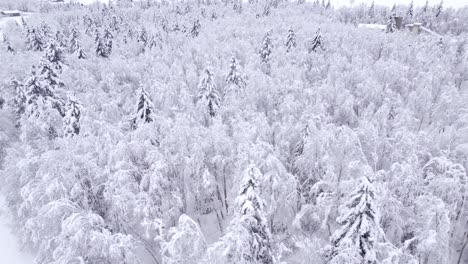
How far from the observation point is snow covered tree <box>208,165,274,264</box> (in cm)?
1269

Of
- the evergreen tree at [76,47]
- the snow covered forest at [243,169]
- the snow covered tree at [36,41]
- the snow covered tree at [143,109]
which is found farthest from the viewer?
the snow covered tree at [36,41]

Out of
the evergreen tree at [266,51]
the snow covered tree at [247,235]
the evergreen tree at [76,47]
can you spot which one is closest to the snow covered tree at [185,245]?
the snow covered tree at [247,235]

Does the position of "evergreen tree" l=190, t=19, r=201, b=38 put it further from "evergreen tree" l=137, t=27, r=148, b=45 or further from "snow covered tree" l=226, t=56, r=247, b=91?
"snow covered tree" l=226, t=56, r=247, b=91

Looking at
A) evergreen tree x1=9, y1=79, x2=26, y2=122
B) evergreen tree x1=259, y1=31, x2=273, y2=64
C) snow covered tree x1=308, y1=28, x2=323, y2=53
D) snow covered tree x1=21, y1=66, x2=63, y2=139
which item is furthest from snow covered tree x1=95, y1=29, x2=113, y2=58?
snow covered tree x1=308, y1=28, x2=323, y2=53

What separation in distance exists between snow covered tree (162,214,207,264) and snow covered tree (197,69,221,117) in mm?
17122

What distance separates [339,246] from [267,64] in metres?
31.8

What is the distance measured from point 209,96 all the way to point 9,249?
20946 millimetres

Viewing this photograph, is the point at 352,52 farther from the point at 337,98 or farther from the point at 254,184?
the point at 254,184

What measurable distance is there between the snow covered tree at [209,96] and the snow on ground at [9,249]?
61.0ft

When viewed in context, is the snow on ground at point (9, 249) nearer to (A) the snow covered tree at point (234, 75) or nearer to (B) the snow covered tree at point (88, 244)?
(B) the snow covered tree at point (88, 244)

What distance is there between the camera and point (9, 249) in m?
24.7

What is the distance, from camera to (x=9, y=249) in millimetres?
24703

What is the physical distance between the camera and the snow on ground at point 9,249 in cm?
2373

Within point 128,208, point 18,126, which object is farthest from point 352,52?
point 18,126
